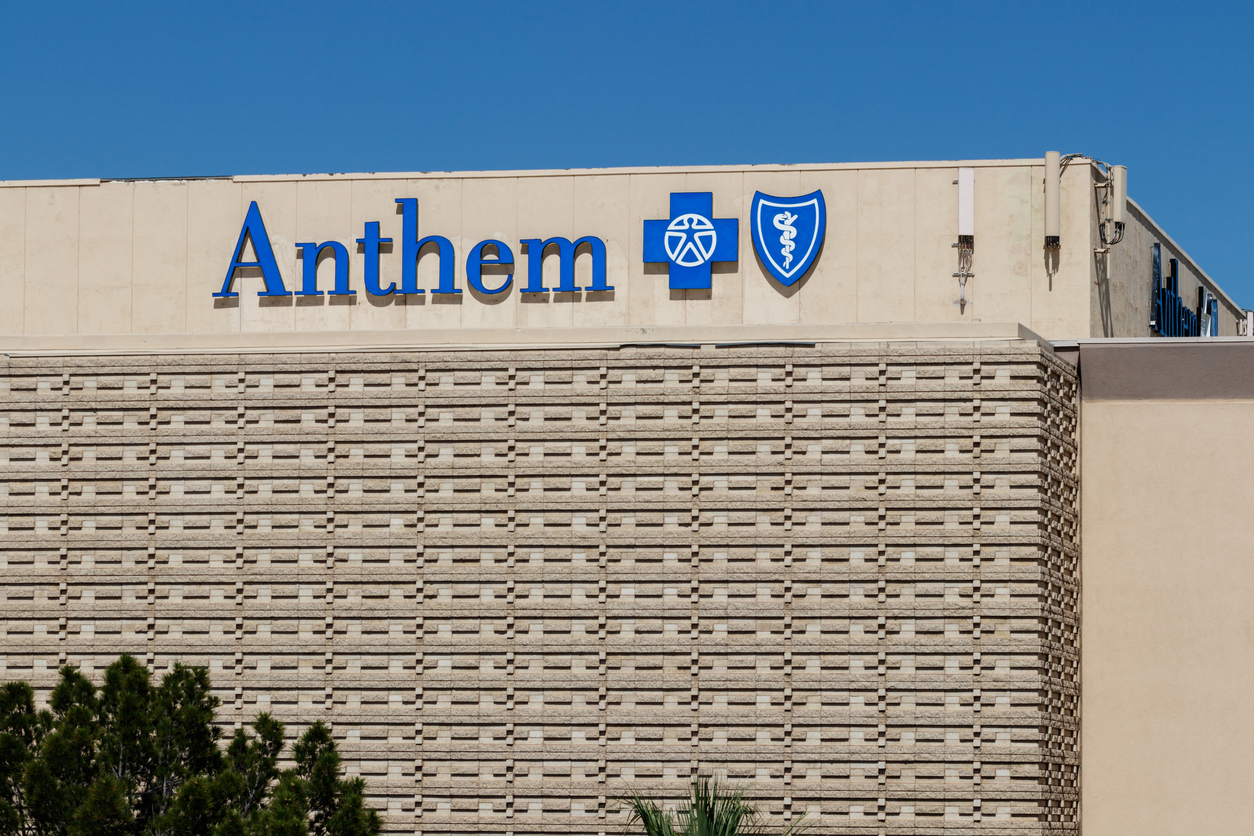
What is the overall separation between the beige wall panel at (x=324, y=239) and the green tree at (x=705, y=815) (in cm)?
1026

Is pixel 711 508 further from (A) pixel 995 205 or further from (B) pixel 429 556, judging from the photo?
(A) pixel 995 205

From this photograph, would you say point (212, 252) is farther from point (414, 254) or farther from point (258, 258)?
point (414, 254)

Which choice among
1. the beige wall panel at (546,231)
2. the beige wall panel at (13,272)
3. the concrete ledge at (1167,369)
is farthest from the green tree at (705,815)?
the beige wall panel at (13,272)

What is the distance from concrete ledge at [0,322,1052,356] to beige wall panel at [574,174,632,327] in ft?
8.26

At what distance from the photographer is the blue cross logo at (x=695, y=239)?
32469 mm

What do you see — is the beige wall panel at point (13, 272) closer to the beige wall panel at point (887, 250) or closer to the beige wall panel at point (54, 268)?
the beige wall panel at point (54, 268)

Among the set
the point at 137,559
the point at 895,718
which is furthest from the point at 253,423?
the point at 895,718

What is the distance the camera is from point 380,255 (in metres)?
33.2

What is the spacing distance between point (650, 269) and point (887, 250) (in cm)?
408

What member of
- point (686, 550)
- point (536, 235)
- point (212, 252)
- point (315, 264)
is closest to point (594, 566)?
point (686, 550)

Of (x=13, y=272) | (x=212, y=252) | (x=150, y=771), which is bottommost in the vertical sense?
(x=150, y=771)

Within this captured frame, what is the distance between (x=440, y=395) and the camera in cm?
3014

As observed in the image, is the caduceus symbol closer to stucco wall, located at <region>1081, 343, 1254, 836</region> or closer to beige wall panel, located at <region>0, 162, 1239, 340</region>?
beige wall panel, located at <region>0, 162, 1239, 340</region>

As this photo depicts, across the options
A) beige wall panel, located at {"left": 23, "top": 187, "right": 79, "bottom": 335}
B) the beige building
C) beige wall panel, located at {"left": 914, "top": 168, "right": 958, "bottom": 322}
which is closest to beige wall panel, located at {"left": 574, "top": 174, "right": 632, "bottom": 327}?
the beige building
